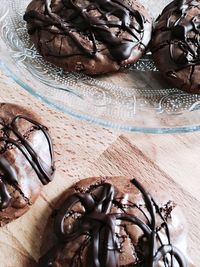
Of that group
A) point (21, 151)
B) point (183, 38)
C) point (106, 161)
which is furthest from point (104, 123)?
point (183, 38)

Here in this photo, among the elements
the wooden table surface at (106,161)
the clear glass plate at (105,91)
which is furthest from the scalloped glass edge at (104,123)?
the wooden table surface at (106,161)

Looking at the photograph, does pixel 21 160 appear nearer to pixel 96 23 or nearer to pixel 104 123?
pixel 104 123

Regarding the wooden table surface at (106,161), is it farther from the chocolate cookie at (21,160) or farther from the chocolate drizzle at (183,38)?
the chocolate drizzle at (183,38)

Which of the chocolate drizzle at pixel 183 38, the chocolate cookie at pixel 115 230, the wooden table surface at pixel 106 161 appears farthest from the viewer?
the chocolate drizzle at pixel 183 38

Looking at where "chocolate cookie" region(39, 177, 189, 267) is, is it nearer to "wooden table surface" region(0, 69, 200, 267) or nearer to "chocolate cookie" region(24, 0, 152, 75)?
"wooden table surface" region(0, 69, 200, 267)

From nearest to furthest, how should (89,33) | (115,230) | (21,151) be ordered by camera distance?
(115,230)
(21,151)
(89,33)

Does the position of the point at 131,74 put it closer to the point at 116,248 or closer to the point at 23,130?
the point at 23,130
